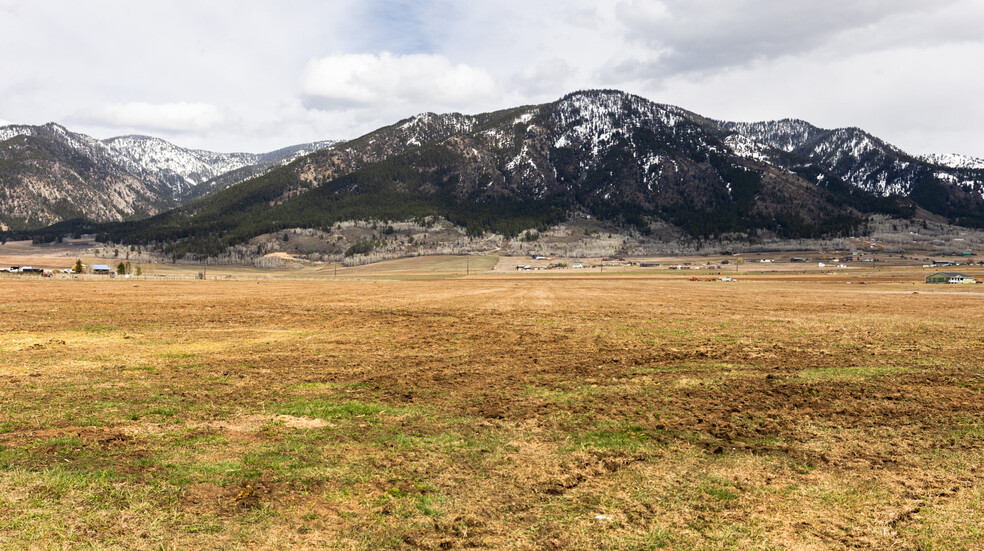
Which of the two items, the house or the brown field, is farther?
the house

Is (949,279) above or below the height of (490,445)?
below

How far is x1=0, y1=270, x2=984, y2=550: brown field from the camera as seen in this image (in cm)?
745

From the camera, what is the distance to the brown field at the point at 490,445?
745 centimetres

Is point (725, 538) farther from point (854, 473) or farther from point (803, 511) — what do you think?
point (854, 473)

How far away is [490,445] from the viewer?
11.0 metres

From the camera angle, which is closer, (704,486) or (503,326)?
(704,486)

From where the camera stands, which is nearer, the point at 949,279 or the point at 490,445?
the point at 490,445

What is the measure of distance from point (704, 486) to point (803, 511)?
1.50 m

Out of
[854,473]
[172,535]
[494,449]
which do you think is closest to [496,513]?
[494,449]

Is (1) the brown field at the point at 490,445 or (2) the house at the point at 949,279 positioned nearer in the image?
(1) the brown field at the point at 490,445

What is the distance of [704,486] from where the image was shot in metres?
8.94

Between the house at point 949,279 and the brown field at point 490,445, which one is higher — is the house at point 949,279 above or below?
below

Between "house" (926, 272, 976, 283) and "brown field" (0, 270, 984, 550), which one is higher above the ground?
"brown field" (0, 270, 984, 550)

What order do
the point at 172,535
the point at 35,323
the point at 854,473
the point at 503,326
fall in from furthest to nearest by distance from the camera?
the point at 503,326, the point at 35,323, the point at 854,473, the point at 172,535
